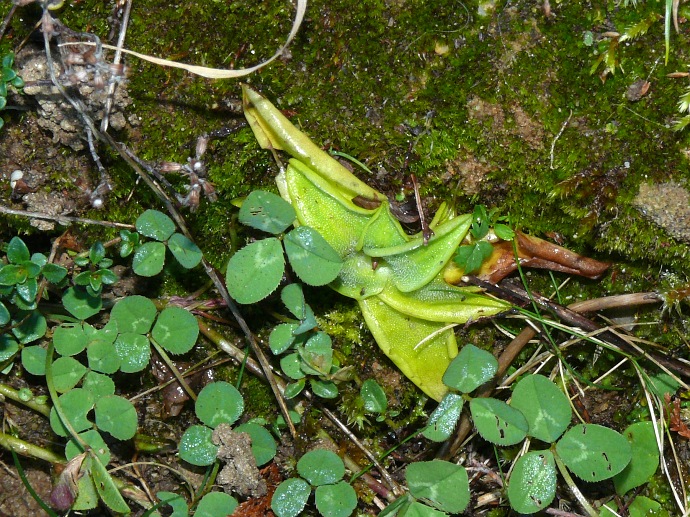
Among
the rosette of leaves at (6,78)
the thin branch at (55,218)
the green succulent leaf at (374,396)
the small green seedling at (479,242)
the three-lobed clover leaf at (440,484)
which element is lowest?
the three-lobed clover leaf at (440,484)

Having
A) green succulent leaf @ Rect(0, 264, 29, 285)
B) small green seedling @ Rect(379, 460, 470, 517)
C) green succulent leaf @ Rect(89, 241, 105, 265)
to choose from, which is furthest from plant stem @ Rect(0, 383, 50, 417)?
small green seedling @ Rect(379, 460, 470, 517)

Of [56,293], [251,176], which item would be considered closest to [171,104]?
[251,176]

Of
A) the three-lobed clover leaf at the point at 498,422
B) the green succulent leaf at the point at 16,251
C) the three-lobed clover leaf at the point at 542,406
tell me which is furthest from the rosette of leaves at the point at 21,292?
the three-lobed clover leaf at the point at 542,406

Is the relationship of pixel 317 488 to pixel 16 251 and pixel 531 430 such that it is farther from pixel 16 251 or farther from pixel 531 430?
pixel 16 251

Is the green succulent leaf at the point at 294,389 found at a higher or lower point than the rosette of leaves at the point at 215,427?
higher

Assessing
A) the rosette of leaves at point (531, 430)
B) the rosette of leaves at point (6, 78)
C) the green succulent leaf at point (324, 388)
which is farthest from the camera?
the green succulent leaf at point (324, 388)

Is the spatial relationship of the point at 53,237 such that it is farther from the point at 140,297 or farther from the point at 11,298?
the point at 140,297

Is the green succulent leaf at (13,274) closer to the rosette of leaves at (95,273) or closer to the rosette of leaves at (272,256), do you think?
the rosette of leaves at (95,273)

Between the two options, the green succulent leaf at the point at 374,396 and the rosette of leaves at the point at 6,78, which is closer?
the rosette of leaves at the point at 6,78

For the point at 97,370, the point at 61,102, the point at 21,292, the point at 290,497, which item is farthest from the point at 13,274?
the point at 290,497
